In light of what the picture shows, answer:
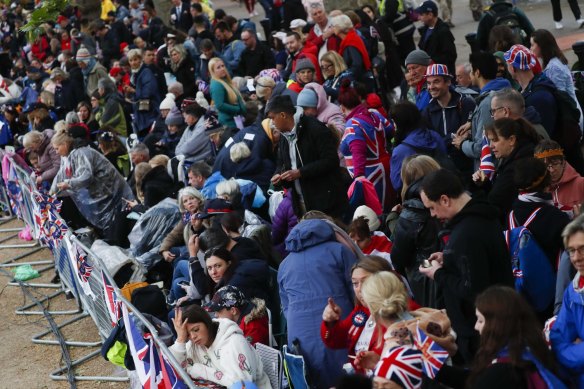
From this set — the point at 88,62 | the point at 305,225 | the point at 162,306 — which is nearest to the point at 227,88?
the point at 162,306

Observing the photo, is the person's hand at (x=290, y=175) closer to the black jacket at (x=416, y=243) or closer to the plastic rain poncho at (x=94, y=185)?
the black jacket at (x=416, y=243)

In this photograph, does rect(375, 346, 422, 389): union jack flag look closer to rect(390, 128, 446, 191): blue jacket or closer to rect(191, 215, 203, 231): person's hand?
rect(390, 128, 446, 191): blue jacket

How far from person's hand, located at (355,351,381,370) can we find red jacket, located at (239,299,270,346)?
1805 millimetres

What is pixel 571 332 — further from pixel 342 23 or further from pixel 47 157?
pixel 47 157

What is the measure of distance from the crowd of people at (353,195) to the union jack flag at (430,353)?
0.10 ft

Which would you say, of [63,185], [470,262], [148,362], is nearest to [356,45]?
[63,185]

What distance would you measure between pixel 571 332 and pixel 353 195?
13.0ft

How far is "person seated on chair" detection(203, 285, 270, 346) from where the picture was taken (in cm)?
675

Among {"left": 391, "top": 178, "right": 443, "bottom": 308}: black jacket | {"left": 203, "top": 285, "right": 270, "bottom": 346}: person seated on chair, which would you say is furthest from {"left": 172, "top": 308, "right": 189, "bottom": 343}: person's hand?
{"left": 391, "top": 178, "right": 443, "bottom": 308}: black jacket

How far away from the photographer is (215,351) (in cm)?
631

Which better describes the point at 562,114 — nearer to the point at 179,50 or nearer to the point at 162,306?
the point at 162,306

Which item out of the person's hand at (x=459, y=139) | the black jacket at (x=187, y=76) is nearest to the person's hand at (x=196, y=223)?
the person's hand at (x=459, y=139)

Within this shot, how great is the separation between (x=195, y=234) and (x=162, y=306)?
0.85 m

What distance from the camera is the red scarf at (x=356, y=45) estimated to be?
460 inches
